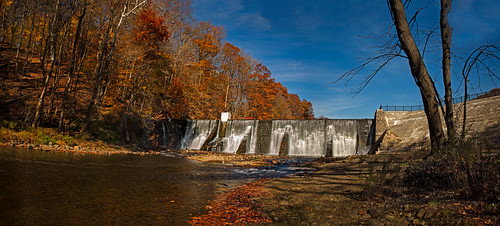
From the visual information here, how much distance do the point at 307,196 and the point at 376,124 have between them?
64.5 ft

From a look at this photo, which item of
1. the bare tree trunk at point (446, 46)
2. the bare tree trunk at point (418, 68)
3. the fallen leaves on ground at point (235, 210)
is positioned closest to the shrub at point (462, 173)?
the bare tree trunk at point (418, 68)

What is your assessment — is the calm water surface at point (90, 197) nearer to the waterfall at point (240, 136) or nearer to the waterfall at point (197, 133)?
the waterfall at point (240, 136)

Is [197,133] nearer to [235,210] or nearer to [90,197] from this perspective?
[90,197]

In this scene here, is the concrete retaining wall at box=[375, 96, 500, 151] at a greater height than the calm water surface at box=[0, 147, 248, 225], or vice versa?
the concrete retaining wall at box=[375, 96, 500, 151]

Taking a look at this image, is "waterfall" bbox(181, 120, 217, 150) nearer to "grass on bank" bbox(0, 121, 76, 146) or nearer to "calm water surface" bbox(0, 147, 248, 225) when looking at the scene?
"grass on bank" bbox(0, 121, 76, 146)

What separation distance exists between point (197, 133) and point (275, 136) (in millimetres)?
8831

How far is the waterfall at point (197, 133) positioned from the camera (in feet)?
91.5

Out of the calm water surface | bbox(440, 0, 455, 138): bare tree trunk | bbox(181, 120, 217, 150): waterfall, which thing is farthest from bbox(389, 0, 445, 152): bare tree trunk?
bbox(181, 120, 217, 150): waterfall

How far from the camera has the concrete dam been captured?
76.7 ft

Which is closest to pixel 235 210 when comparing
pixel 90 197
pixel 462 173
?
pixel 90 197

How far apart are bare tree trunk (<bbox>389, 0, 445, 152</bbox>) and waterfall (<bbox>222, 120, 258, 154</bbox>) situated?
66.1ft

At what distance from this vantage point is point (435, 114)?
5.95 m

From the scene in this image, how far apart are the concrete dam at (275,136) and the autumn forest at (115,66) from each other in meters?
3.06

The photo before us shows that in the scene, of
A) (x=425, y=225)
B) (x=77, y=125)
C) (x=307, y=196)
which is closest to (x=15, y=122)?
(x=77, y=125)
